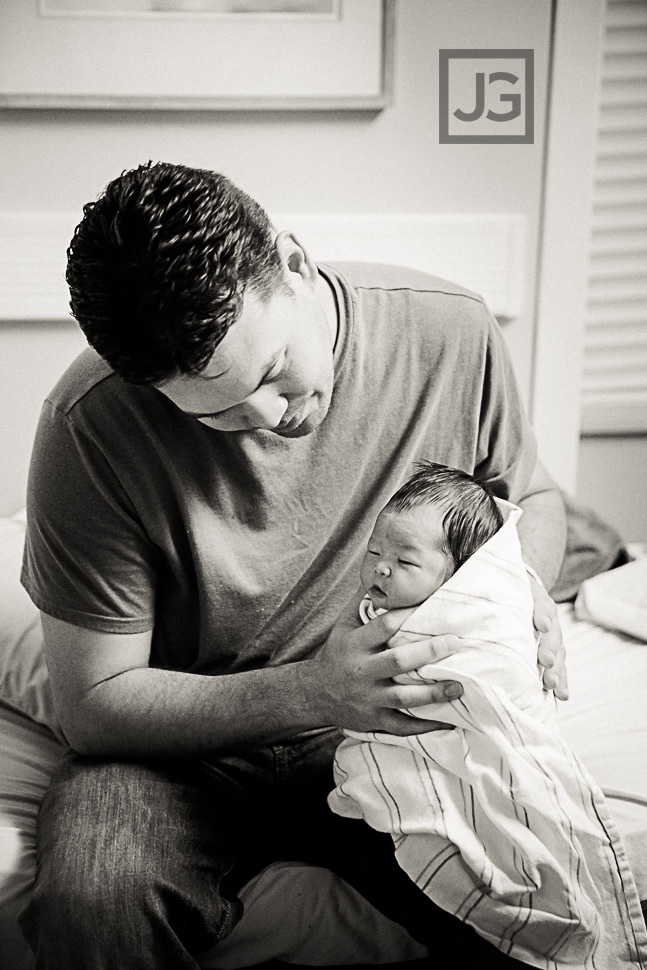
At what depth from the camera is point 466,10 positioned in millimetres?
1797

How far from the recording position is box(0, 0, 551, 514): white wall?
5.88ft

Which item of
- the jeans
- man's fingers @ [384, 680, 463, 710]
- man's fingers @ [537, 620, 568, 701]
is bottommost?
the jeans

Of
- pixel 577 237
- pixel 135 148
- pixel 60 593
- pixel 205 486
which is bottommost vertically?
pixel 60 593

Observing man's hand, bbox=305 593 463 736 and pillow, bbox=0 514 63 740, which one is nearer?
man's hand, bbox=305 593 463 736

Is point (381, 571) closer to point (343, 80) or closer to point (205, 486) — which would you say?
point (205, 486)

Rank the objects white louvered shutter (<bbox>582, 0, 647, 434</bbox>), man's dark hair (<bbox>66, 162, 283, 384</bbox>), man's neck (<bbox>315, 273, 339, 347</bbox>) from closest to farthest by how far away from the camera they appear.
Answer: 1. man's dark hair (<bbox>66, 162, 283, 384</bbox>)
2. man's neck (<bbox>315, 273, 339, 347</bbox>)
3. white louvered shutter (<bbox>582, 0, 647, 434</bbox>)

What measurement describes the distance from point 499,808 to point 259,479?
504mm

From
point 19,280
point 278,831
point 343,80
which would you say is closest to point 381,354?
point 278,831

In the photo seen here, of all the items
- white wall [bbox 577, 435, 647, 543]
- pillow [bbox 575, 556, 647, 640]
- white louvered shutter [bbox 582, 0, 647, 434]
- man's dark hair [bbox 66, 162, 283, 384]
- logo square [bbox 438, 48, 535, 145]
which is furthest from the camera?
white wall [bbox 577, 435, 647, 543]

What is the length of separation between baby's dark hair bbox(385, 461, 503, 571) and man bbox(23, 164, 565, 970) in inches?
4.9

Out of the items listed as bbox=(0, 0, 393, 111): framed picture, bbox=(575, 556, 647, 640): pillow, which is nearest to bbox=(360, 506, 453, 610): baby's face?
bbox=(575, 556, 647, 640): pillow

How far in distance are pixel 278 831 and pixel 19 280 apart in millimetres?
1211

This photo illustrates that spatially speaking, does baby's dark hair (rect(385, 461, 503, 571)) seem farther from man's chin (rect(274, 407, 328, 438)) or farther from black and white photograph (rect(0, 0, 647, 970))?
man's chin (rect(274, 407, 328, 438))

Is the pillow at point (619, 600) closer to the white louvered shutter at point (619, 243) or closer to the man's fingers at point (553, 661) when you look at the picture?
the man's fingers at point (553, 661)
